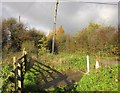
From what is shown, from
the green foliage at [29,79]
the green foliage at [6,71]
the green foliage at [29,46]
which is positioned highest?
the green foliage at [29,46]

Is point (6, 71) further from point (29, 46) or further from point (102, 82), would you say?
Answer: point (29, 46)

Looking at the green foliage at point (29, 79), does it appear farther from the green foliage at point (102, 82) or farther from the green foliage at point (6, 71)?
the green foliage at point (102, 82)

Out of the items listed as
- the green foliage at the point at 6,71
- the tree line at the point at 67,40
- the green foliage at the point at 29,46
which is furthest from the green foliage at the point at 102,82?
the green foliage at the point at 29,46

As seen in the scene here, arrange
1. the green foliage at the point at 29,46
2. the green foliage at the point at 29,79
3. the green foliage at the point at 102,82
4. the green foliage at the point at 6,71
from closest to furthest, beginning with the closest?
the green foliage at the point at 102,82
the green foliage at the point at 29,79
the green foliage at the point at 6,71
the green foliage at the point at 29,46

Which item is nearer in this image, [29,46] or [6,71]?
[6,71]

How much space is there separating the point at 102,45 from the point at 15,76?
833 inches

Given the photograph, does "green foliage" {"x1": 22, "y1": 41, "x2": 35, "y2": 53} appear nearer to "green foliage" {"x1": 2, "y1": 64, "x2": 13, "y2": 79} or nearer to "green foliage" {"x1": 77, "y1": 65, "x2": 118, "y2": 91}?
"green foliage" {"x1": 2, "y1": 64, "x2": 13, "y2": 79}

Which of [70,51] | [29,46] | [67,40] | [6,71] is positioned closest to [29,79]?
[6,71]

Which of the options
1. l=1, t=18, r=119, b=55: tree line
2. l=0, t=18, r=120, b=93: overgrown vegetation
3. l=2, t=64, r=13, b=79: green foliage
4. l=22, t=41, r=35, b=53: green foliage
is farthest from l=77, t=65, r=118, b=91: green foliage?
l=22, t=41, r=35, b=53: green foliage

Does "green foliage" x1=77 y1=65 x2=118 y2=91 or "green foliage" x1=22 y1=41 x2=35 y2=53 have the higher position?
"green foliage" x1=22 y1=41 x2=35 y2=53

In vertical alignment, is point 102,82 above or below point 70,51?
below

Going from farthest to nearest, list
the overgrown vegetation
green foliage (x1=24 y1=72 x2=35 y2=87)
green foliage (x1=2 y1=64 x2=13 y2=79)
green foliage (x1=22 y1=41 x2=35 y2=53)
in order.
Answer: green foliage (x1=22 y1=41 x2=35 y2=53), green foliage (x1=2 y1=64 x2=13 y2=79), green foliage (x1=24 y1=72 x2=35 y2=87), the overgrown vegetation

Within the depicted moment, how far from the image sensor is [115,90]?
11.2m

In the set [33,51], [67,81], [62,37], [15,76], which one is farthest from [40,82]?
[62,37]
